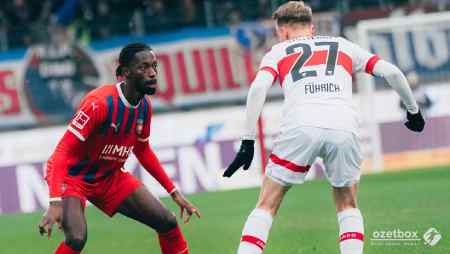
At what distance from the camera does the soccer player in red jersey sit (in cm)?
735

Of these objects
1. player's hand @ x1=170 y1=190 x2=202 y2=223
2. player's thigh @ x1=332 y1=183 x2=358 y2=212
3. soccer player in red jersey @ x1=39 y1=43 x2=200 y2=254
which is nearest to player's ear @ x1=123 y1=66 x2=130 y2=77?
soccer player in red jersey @ x1=39 y1=43 x2=200 y2=254

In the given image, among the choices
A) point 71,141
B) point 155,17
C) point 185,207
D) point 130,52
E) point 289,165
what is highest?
point 155,17

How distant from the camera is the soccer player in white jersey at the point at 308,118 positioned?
706cm

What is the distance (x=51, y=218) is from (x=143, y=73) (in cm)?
123

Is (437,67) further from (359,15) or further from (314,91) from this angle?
(314,91)

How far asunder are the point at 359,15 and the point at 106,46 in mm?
4308

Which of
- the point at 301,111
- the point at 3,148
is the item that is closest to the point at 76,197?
the point at 301,111

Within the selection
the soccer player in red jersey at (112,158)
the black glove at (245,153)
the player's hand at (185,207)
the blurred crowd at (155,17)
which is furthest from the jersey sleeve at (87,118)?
the blurred crowd at (155,17)

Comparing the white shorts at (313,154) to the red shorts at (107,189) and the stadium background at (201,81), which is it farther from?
the stadium background at (201,81)

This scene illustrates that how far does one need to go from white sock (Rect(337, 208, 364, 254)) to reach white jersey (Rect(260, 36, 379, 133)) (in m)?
0.57

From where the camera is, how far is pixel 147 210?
→ 7.73 meters

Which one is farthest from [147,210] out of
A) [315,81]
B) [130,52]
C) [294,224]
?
[294,224]

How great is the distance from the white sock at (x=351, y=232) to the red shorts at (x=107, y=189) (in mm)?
1557

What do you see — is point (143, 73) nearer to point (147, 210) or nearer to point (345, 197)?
point (147, 210)
